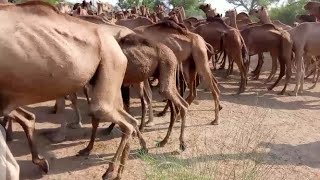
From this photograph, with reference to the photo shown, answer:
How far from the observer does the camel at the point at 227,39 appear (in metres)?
11.4

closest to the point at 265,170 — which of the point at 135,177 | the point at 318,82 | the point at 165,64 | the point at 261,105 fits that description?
the point at 135,177

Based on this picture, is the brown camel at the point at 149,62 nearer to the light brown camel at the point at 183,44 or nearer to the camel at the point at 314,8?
the light brown camel at the point at 183,44

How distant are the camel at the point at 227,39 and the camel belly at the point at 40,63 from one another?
675cm

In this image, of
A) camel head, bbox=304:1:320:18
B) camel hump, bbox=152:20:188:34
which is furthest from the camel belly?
camel head, bbox=304:1:320:18

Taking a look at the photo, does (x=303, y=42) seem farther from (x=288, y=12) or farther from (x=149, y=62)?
(x=288, y=12)

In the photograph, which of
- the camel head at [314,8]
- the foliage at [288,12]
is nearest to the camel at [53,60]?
the camel head at [314,8]

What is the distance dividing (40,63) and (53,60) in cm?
14

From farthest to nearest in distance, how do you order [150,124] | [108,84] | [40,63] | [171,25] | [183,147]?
1. [150,124]
2. [171,25]
3. [183,147]
4. [108,84]
5. [40,63]

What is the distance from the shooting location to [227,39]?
11.5m

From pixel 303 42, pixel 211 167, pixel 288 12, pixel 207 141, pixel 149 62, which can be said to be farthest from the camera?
pixel 288 12

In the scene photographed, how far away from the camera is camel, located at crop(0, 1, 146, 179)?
15.2 feet

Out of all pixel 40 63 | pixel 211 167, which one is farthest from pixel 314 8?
pixel 40 63

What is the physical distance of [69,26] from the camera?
5117 millimetres

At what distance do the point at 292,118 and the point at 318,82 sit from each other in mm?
4992
